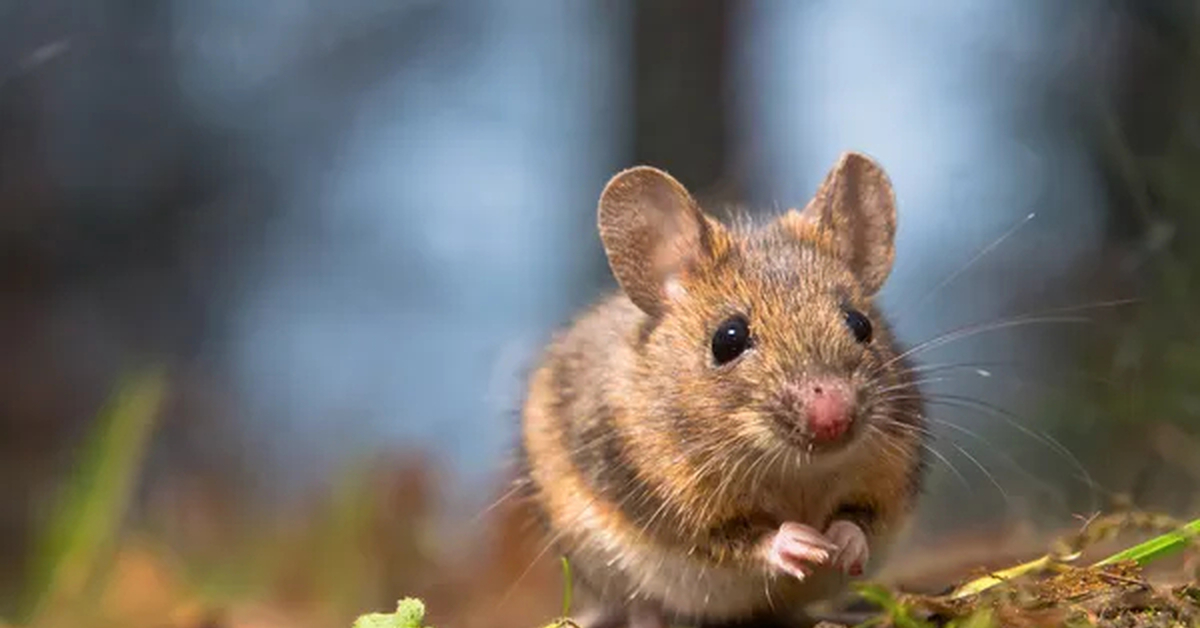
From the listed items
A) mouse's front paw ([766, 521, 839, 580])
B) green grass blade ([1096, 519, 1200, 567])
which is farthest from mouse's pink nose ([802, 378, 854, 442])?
green grass blade ([1096, 519, 1200, 567])

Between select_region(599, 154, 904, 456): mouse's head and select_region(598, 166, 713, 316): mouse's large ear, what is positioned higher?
select_region(598, 166, 713, 316): mouse's large ear

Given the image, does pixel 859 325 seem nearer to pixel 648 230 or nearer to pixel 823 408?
pixel 823 408

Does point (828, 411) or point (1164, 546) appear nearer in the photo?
point (1164, 546)

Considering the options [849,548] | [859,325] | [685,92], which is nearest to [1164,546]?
[849,548]

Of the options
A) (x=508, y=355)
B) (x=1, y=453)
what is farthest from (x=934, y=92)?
(x=1, y=453)

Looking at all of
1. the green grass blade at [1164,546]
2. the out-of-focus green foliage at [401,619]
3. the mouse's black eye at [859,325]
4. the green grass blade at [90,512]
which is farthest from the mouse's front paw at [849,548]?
the green grass blade at [90,512]

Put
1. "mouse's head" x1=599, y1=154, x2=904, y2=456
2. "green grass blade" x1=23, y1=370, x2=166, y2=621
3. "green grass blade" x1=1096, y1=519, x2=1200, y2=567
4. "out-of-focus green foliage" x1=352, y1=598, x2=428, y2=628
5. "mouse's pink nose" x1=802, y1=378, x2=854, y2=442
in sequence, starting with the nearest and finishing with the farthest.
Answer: "green grass blade" x1=1096, y1=519, x2=1200, y2=567
"out-of-focus green foliage" x1=352, y1=598, x2=428, y2=628
"mouse's pink nose" x1=802, y1=378, x2=854, y2=442
"mouse's head" x1=599, y1=154, x2=904, y2=456
"green grass blade" x1=23, y1=370, x2=166, y2=621

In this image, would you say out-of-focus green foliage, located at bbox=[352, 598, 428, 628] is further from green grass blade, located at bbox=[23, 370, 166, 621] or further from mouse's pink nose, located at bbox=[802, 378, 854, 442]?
green grass blade, located at bbox=[23, 370, 166, 621]
